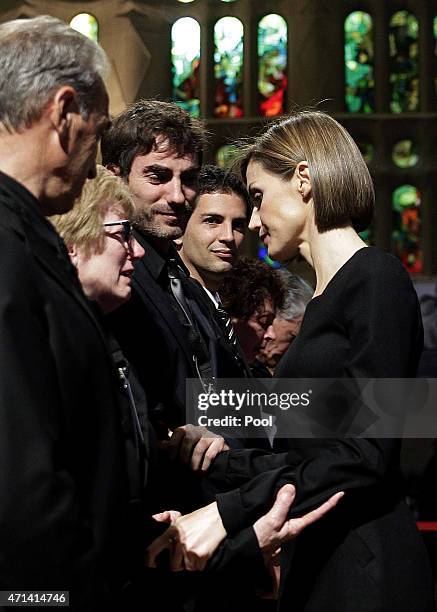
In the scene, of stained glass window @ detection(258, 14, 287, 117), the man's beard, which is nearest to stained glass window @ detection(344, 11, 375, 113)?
stained glass window @ detection(258, 14, 287, 117)

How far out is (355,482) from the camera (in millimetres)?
1959

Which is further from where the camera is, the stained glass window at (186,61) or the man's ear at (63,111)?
the stained glass window at (186,61)

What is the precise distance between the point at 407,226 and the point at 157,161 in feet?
56.6

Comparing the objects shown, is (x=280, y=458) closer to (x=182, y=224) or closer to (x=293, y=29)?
(x=182, y=224)

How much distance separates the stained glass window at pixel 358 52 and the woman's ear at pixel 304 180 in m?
18.0

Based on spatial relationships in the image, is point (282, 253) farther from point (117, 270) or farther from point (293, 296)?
point (293, 296)

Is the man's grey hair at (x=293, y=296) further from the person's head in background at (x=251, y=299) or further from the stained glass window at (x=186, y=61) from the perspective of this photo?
the stained glass window at (x=186, y=61)

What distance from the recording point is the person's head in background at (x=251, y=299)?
3744mm

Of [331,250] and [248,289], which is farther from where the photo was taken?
[248,289]

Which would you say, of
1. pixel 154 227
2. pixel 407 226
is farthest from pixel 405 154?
pixel 154 227

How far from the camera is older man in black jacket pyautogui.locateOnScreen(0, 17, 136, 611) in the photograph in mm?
1215

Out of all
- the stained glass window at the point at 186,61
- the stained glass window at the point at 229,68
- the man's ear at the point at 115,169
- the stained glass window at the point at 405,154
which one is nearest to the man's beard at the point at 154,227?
the man's ear at the point at 115,169

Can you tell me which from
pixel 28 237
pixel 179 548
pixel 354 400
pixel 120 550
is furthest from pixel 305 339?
pixel 28 237

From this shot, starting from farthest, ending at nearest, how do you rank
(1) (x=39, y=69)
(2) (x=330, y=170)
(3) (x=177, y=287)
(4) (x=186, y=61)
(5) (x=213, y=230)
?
1. (4) (x=186, y=61)
2. (5) (x=213, y=230)
3. (3) (x=177, y=287)
4. (2) (x=330, y=170)
5. (1) (x=39, y=69)
